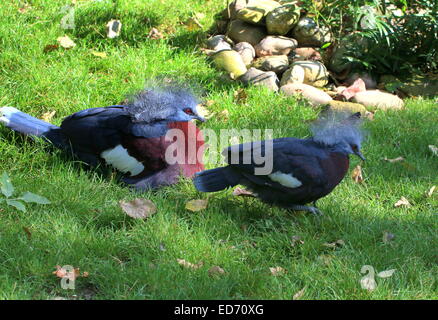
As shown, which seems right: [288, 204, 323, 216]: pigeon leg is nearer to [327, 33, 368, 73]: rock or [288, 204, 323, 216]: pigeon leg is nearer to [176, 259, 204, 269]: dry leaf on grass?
[176, 259, 204, 269]: dry leaf on grass

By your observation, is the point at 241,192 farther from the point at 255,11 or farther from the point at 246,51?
the point at 255,11

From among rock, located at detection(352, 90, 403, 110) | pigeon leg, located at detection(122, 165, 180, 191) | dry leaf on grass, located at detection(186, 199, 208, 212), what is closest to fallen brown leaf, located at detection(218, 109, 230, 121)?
pigeon leg, located at detection(122, 165, 180, 191)

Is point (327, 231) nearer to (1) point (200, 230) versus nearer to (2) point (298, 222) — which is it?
(2) point (298, 222)

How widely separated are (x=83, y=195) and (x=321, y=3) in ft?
11.1

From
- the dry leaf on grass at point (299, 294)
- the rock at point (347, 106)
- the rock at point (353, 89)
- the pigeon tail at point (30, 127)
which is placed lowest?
the rock at point (353, 89)

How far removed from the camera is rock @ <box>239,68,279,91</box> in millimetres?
5270

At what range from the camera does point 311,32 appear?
18.9 feet

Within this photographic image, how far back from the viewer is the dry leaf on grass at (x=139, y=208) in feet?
11.0

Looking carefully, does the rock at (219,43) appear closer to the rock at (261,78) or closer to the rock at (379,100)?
the rock at (261,78)

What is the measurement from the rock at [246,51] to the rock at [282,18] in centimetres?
31

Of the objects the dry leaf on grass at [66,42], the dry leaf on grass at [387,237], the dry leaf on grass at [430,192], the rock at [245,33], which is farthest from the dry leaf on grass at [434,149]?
the dry leaf on grass at [66,42]

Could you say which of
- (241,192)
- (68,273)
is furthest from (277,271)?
(68,273)

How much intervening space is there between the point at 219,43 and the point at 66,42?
1476mm

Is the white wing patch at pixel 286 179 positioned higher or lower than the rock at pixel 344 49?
higher
